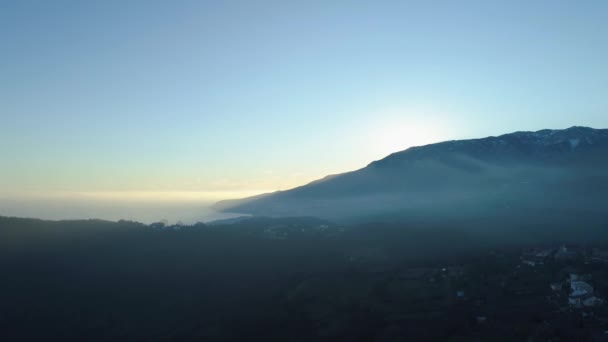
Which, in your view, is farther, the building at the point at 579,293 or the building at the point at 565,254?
the building at the point at 565,254

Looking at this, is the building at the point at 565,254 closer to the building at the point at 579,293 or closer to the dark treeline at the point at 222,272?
the dark treeline at the point at 222,272

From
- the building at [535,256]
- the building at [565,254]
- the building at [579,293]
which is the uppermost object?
the building at [565,254]

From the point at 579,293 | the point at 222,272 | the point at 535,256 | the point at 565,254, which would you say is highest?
the point at 222,272

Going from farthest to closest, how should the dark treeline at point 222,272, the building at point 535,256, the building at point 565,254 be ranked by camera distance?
the building at point 535,256 < the building at point 565,254 < the dark treeline at point 222,272

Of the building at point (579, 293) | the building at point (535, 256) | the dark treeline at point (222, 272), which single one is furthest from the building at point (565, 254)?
the building at point (579, 293)

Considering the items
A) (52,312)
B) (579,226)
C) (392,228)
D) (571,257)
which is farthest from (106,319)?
(579,226)

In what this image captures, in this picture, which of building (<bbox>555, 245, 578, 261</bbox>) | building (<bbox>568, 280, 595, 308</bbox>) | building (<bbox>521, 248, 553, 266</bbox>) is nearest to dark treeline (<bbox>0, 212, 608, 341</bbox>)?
building (<bbox>521, 248, 553, 266</bbox>)

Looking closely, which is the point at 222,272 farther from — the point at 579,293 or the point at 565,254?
the point at 565,254

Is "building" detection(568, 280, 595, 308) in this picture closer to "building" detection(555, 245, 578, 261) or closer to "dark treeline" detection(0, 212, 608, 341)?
"dark treeline" detection(0, 212, 608, 341)

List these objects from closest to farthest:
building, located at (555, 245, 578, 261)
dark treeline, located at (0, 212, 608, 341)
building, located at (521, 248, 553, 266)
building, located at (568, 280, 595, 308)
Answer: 1. building, located at (568, 280, 595, 308)
2. dark treeline, located at (0, 212, 608, 341)
3. building, located at (555, 245, 578, 261)
4. building, located at (521, 248, 553, 266)

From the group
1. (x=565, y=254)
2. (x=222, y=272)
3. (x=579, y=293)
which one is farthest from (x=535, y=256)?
(x=222, y=272)

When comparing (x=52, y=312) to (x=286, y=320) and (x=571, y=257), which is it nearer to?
(x=286, y=320)

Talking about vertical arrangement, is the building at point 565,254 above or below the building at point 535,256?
above
